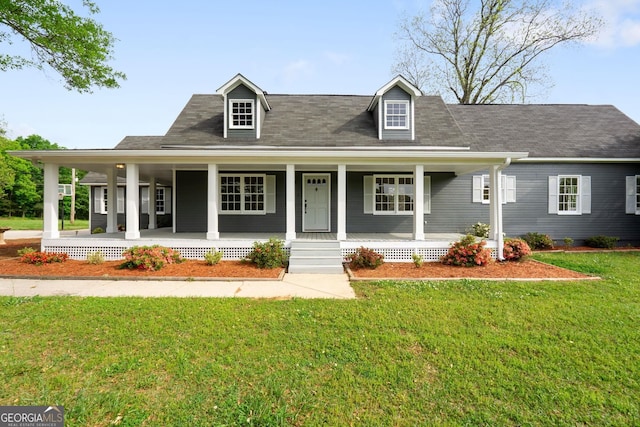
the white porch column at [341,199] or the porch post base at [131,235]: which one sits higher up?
the white porch column at [341,199]

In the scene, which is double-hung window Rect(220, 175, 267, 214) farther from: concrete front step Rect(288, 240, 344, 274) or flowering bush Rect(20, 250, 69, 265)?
flowering bush Rect(20, 250, 69, 265)

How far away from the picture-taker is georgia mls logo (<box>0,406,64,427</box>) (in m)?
2.55

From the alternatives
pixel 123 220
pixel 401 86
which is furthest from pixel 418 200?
pixel 123 220

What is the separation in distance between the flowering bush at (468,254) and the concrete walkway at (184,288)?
3.60 m

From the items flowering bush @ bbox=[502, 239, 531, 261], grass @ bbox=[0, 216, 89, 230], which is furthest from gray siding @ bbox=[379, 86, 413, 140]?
grass @ bbox=[0, 216, 89, 230]

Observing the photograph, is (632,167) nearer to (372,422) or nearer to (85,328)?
(372,422)

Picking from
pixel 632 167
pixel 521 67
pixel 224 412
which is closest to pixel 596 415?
pixel 224 412

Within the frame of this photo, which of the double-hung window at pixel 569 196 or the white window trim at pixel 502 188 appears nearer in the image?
the white window trim at pixel 502 188

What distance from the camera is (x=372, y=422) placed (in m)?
2.53

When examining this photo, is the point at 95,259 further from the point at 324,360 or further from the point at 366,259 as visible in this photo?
the point at 324,360

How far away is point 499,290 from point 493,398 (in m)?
4.10

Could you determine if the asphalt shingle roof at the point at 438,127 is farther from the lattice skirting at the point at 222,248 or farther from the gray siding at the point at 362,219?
the lattice skirting at the point at 222,248

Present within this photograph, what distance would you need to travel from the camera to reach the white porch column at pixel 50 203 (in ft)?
29.6

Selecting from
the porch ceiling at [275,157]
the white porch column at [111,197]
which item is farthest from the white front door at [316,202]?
the white porch column at [111,197]
